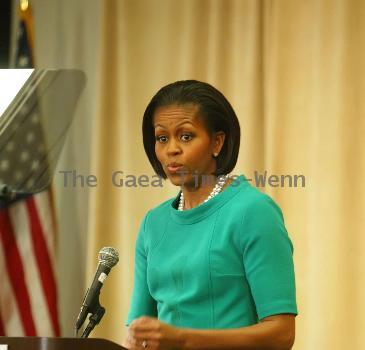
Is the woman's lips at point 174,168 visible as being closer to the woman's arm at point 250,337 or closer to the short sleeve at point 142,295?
the short sleeve at point 142,295

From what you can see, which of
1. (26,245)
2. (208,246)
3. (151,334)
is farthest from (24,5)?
(151,334)

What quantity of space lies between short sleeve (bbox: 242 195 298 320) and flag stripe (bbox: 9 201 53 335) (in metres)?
1.73

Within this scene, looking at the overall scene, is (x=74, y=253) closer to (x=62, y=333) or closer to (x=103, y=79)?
(x=62, y=333)

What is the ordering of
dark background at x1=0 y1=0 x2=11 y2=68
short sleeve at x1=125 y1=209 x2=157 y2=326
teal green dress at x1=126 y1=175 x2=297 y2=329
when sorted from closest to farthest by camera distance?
teal green dress at x1=126 y1=175 x2=297 y2=329 → short sleeve at x1=125 y1=209 x2=157 y2=326 → dark background at x1=0 y1=0 x2=11 y2=68

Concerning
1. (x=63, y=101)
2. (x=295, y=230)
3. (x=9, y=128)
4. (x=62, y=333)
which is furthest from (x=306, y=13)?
(x=62, y=333)

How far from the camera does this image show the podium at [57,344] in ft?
3.64

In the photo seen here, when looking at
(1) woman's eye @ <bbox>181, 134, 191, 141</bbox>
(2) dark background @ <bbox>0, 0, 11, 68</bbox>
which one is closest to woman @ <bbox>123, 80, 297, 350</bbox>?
(1) woman's eye @ <bbox>181, 134, 191, 141</bbox>

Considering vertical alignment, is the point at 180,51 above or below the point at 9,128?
above

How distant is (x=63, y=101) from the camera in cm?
312

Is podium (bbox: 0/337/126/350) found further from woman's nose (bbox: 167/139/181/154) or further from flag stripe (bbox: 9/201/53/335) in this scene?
flag stripe (bbox: 9/201/53/335)

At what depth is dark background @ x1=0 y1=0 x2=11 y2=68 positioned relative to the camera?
121 inches

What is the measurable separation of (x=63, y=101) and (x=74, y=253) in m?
0.65

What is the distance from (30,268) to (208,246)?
5.53 ft

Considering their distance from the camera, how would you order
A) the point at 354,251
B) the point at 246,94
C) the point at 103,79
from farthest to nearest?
the point at 103,79 → the point at 246,94 → the point at 354,251
